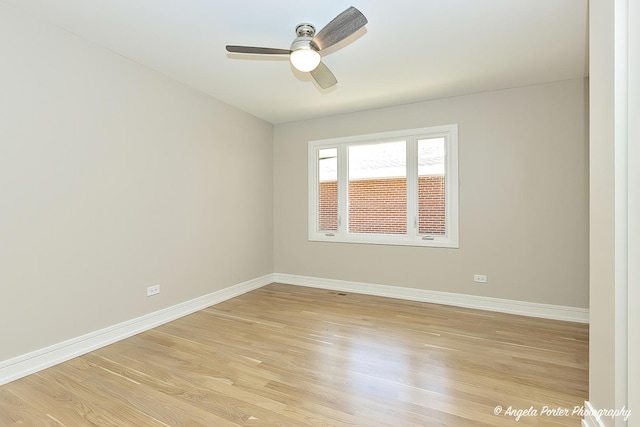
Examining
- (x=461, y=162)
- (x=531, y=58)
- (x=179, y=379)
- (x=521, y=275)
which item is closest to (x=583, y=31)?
(x=531, y=58)

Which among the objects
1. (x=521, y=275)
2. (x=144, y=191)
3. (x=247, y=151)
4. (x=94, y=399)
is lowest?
(x=94, y=399)

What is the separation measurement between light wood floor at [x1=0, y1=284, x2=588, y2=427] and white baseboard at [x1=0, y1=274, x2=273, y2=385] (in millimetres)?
79

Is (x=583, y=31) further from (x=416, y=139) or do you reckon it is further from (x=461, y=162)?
(x=416, y=139)

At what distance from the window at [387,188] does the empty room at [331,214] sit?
0.03m

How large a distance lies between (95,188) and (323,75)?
2271 millimetres

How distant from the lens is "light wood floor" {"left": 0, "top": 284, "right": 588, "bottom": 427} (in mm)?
1723

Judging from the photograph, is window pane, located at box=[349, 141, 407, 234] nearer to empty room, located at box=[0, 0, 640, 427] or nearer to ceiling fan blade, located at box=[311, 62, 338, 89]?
empty room, located at box=[0, 0, 640, 427]

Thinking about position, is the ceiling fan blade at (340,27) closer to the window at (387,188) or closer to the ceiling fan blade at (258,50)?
the ceiling fan blade at (258,50)

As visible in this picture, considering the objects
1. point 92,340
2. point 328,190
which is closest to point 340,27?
point 328,190

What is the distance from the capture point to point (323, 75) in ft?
8.34

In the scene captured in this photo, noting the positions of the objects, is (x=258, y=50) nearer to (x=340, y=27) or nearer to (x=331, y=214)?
(x=340, y=27)

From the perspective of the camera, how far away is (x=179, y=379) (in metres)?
2.09

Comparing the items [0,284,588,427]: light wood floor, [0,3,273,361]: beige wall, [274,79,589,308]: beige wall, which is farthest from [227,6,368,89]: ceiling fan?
[0,284,588,427]: light wood floor

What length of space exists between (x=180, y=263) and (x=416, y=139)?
345cm
